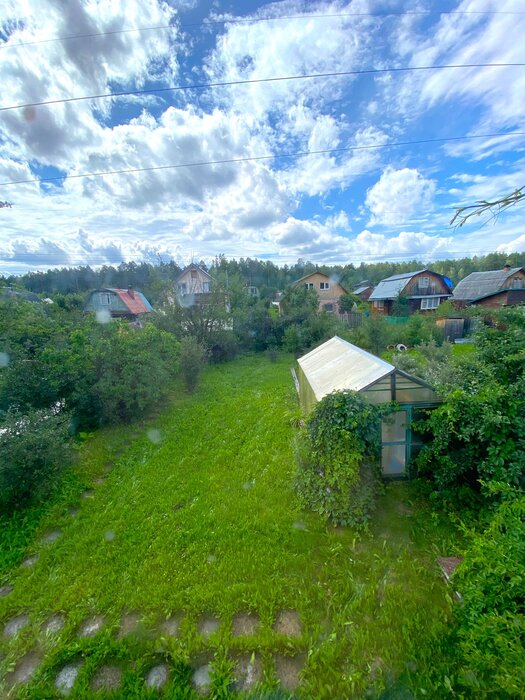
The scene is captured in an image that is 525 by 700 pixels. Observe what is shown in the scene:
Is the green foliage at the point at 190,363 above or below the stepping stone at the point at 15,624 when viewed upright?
above

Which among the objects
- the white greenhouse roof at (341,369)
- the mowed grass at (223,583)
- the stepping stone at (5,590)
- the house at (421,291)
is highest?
the house at (421,291)

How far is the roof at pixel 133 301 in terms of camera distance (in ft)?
84.9

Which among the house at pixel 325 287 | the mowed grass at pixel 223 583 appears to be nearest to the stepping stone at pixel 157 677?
Result: the mowed grass at pixel 223 583

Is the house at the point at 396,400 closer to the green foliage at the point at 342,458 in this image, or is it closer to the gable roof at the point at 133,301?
the green foliage at the point at 342,458

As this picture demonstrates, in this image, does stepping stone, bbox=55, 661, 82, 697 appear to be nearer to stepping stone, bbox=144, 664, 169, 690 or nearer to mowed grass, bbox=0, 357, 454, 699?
mowed grass, bbox=0, 357, 454, 699

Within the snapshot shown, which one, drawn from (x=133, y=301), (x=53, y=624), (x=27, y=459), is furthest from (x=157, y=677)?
(x=133, y=301)

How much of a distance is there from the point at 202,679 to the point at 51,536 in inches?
118

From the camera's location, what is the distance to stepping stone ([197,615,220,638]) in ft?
9.16

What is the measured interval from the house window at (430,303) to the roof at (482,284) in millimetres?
1699

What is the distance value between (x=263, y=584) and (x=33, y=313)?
819 cm

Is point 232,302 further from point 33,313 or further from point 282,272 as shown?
point 282,272

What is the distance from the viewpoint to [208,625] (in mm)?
2857

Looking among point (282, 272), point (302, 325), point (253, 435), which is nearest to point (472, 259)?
point (282, 272)

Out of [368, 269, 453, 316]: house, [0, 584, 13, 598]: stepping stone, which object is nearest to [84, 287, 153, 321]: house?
[368, 269, 453, 316]: house
